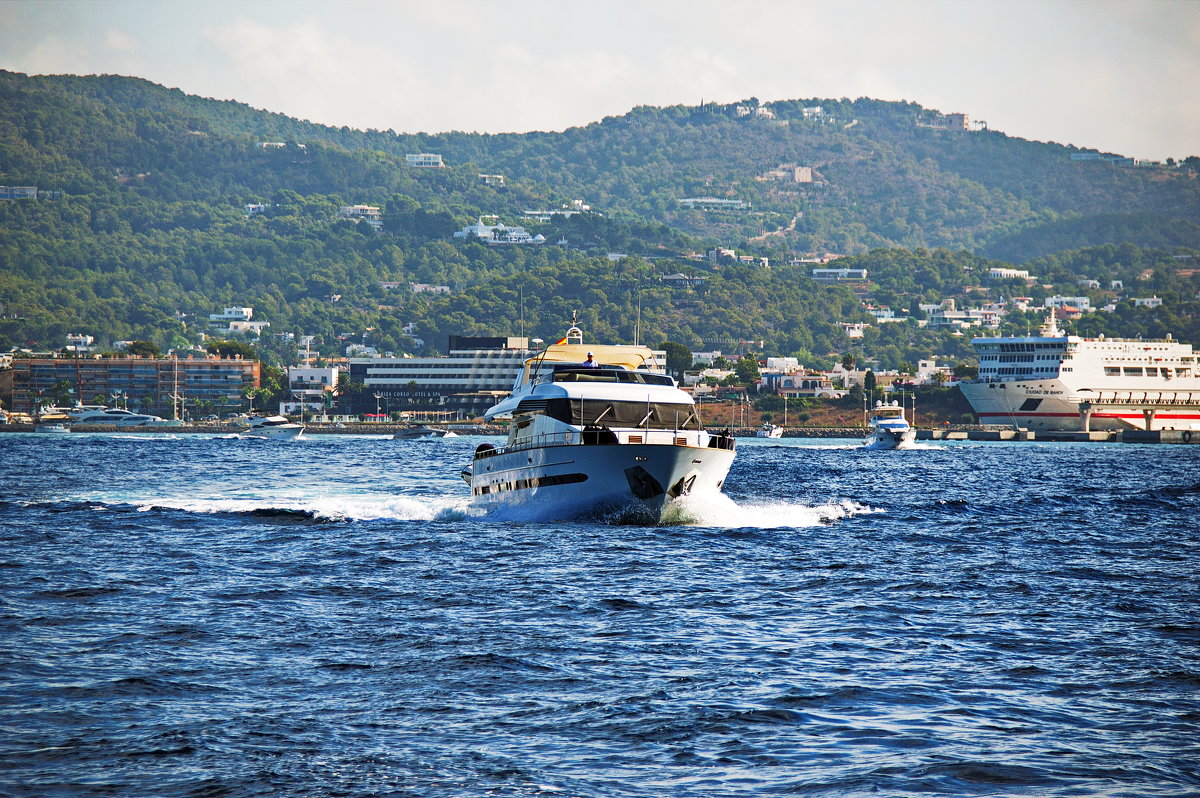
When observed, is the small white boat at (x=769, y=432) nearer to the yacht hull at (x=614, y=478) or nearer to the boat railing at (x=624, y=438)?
the yacht hull at (x=614, y=478)

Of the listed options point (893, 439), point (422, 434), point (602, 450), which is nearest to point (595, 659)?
point (602, 450)

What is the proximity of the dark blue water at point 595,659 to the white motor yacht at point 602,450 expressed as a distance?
4.06ft

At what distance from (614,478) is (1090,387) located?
15962 centimetres

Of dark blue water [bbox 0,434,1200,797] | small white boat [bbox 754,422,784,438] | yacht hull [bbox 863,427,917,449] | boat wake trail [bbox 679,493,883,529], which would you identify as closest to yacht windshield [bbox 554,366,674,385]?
boat wake trail [bbox 679,493,883,529]

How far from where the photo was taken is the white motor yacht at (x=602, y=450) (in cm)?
3638

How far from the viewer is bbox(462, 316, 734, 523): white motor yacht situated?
36.4 m

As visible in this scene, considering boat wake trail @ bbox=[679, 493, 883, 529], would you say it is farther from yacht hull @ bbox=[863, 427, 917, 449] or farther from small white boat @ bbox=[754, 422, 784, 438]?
small white boat @ bbox=[754, 422, 784, 438]

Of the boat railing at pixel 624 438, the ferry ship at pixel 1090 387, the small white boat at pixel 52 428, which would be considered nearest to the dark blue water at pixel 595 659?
the boat railing at pixel 624 438

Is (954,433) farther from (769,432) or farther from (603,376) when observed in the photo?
(603,376)

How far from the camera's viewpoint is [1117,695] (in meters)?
18.4

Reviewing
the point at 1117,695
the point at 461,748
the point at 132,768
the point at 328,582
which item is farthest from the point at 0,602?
the point at 1117,695

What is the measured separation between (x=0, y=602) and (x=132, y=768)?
12493 millimetres

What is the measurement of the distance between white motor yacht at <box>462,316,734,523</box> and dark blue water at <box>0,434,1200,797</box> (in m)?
1.24

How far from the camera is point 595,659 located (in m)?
20.4
